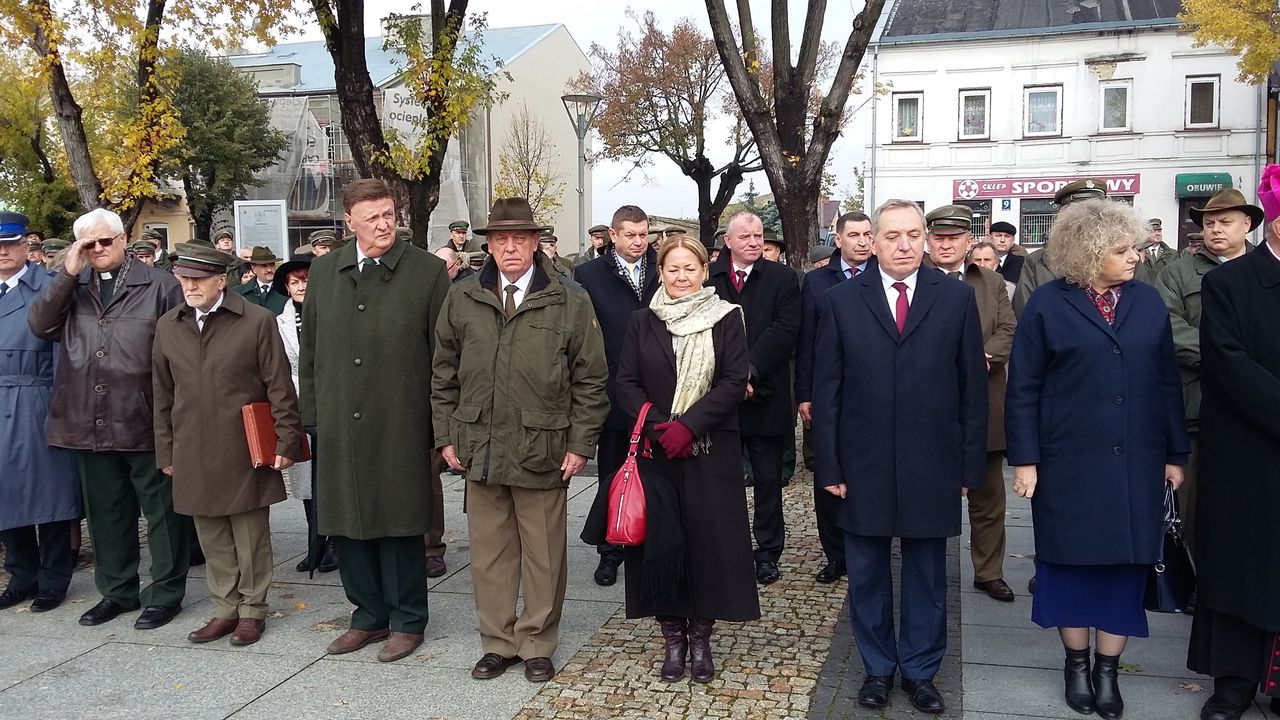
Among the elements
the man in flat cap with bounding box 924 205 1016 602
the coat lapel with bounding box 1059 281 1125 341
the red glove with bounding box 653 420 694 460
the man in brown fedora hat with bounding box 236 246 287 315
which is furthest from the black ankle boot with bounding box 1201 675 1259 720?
the man in brown fedora hat with bounding box 236 246 287 315

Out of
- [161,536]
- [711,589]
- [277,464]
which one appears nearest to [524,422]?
[711,589]

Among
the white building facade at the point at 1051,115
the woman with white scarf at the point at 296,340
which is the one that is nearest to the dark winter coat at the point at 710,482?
the woman with white scarf at the point at 296,340

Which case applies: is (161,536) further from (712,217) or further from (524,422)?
(712,217)

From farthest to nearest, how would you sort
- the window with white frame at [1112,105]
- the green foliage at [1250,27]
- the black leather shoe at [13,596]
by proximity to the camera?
1. the window with white frame at [1112,105]
2. the green foliage at [1250,27]
3. the black leather shoe at [13,596]

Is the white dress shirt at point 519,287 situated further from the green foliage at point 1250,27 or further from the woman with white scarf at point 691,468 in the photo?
the green foliage at point 1250,27

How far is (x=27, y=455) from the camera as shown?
609 centimetres

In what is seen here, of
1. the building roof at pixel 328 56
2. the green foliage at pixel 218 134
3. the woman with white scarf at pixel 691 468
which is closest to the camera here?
the woman with white scarf at pixel 691 468

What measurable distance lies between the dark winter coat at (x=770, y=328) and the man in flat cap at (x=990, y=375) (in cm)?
90

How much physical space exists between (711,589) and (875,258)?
1661 millimetres

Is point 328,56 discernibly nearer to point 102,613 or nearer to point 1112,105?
point 1112,105

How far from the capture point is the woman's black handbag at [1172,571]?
4.39 meters

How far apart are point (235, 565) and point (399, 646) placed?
110cm

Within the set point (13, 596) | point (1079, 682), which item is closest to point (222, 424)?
point (13, 596)

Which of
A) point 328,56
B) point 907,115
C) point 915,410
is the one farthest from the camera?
point 328,56
